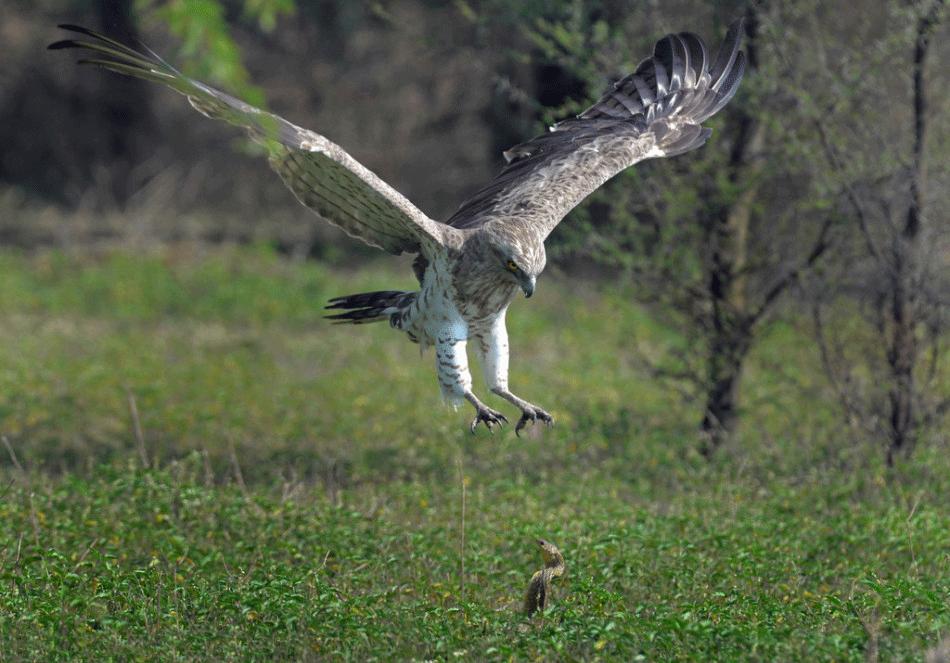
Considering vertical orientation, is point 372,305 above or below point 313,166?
below

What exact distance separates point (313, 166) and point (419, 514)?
2.09m

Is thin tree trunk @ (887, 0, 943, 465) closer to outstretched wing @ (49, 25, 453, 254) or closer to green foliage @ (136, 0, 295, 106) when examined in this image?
outstretched wing @ (49, 25, 453, 254)

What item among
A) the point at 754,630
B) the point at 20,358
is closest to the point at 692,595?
the point at 754,630

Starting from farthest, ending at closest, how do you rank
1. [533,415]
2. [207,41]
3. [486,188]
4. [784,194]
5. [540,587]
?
[784,194]
[486,188]
[207,41]
[533,415]
[540,587]

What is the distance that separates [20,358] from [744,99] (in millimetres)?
6763

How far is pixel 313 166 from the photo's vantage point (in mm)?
→ 5949

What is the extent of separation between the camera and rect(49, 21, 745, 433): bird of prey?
17.6 ft

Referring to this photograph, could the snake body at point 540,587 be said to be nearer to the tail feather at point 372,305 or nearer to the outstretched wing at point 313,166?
the outstretched wing at point 313,166

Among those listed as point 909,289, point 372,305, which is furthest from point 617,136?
point 909,289

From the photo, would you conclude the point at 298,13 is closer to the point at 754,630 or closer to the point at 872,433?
the point at 872,433

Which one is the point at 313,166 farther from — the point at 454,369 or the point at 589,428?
the point at 589,428

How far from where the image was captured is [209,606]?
4914 mm

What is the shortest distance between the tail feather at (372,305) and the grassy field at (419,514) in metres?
1.02

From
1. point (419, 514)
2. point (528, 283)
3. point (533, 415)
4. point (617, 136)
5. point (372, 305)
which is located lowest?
point (419, 514)
